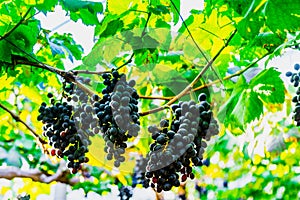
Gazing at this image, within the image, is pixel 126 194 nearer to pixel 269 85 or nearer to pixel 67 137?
pixel 67 137

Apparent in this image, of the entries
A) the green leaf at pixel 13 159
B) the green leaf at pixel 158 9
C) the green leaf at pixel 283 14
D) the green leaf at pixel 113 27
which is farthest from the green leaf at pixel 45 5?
the green leaf at pixel 13 159

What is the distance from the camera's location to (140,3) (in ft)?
5.09

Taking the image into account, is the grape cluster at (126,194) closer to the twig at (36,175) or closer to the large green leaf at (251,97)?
the twig at (36,175)

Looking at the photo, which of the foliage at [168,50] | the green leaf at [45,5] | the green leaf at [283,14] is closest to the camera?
the green leaf at [283,14]

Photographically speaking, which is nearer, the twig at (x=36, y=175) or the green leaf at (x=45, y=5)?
the green leaf at (x=45, y=5)

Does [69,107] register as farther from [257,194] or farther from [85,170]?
[257,194]

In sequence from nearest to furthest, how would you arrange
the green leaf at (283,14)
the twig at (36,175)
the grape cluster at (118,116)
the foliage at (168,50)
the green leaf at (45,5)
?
the green leaf at (283,14)
the grape cluster at (118,116)
the foliage at (168,50)
the green leaf at (45,5)
the twig at (36,175)

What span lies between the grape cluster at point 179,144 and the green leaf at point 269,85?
0.65 ft

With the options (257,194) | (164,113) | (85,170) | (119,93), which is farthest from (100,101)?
(257,194)

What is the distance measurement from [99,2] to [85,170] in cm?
194

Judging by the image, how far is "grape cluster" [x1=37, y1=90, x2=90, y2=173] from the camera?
1302 mm

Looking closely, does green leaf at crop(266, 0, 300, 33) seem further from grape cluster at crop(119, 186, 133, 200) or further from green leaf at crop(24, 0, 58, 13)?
grape cluster at crop(119, 186, 133, 200)

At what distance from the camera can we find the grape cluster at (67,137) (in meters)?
1.30

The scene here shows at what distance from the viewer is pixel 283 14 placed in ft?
3.41
